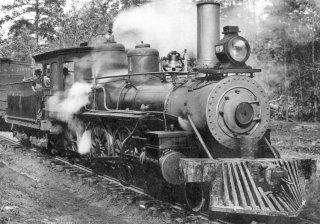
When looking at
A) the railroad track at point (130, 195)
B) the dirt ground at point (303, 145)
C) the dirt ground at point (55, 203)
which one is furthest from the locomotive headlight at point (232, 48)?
the dirt ground at point (55, 203)

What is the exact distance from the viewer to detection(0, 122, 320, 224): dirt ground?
232 inches

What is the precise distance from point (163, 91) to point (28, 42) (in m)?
27.3

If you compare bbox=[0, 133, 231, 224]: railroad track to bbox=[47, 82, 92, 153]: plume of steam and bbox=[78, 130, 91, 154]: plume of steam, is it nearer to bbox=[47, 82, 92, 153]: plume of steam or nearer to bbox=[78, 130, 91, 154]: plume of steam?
bbox=[78, 130, 91, 154]: plume of steam

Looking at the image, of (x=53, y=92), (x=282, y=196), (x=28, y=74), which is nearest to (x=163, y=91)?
(x=282, y=196)

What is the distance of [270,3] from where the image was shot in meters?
19.0

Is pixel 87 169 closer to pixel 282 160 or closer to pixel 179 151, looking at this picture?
pixel 179 151

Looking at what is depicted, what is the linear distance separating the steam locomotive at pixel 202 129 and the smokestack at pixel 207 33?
0.6 inches

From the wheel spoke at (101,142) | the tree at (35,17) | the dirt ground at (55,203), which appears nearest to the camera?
the dirt ground at (55,203)

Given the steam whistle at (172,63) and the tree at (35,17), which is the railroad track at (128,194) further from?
the tree at (35,17)

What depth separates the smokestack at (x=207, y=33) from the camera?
7.16m

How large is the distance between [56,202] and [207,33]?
11.9ft

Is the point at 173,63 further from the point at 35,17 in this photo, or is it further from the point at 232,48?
the point at 35,17

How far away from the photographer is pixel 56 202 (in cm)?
694

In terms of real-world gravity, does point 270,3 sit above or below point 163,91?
above
